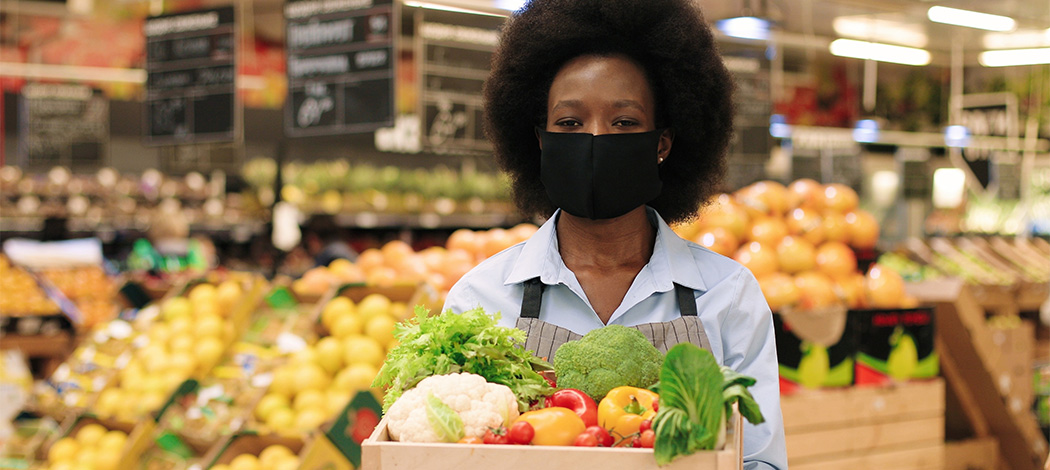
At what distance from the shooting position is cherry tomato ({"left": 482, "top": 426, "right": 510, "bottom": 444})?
1.17 metres

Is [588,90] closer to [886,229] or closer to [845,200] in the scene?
[845,200]

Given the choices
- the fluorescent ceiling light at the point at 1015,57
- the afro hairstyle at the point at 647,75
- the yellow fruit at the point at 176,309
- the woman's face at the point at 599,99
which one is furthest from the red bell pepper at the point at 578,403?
the fluorescent ceiling light at the point at 1015,57

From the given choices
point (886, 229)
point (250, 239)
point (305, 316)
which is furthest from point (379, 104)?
point (886, 229)

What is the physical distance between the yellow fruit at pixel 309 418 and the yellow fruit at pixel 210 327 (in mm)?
861

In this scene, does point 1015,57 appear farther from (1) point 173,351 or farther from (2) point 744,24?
(1) point 173,351

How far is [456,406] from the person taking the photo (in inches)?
48.7

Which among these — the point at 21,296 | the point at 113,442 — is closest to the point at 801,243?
the point at 113,442

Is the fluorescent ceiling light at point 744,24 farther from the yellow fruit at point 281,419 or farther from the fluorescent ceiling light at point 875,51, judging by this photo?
the yellow fruit at point 281,419

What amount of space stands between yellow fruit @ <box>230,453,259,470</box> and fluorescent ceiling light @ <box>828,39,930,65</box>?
710 centimetres

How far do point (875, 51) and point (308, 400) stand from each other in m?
7.78

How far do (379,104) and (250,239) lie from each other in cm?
489

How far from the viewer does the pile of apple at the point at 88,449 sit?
337cm

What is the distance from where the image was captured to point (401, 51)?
9.75m

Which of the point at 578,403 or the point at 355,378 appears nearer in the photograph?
the point at 578,403
